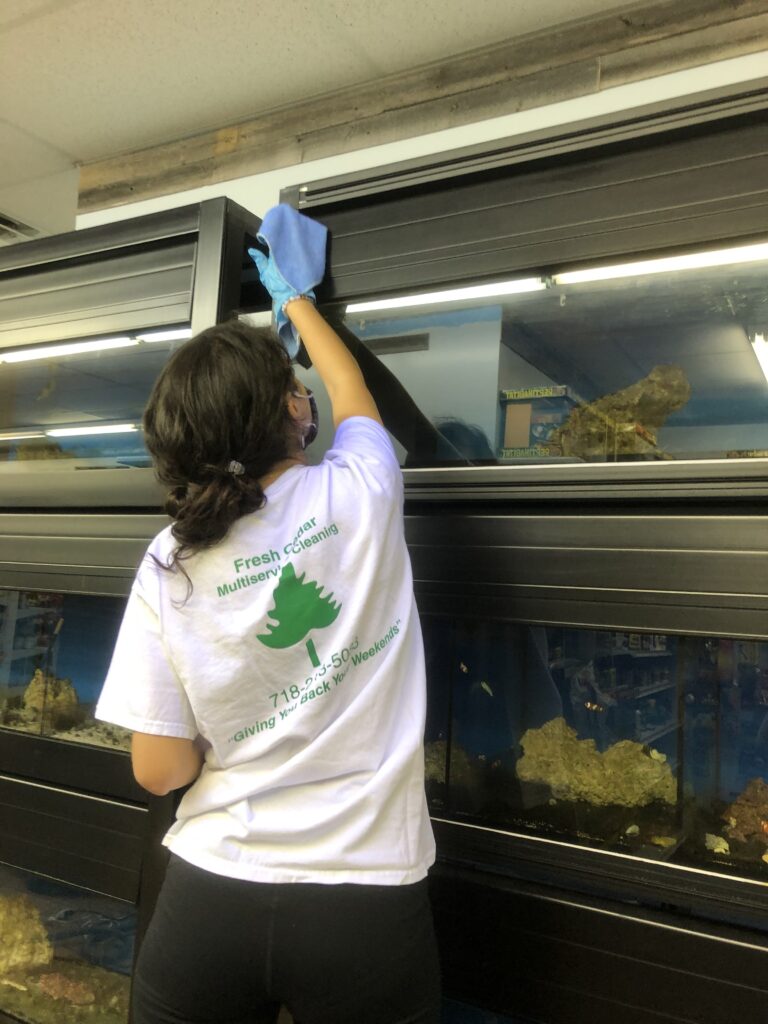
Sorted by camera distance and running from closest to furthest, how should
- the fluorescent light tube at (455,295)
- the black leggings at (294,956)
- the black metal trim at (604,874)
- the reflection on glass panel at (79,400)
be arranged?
the black leggings at (294,956)
the black metal trim at (604,874)
the fluorescent light tube at (455,295)
the reflection on glass panel at (79,400)

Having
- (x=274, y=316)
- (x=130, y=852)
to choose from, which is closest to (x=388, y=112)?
(x=274, y=316)

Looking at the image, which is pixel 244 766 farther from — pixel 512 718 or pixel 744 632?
pixel 744 632

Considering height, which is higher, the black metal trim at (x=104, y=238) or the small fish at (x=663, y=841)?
the black metal trim at (x=104, y=238)

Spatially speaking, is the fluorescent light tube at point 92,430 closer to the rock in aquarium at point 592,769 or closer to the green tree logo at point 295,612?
the green tree logo at point 295,612

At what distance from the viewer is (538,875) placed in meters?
1.09

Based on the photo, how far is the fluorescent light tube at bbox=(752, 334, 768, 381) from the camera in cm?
110

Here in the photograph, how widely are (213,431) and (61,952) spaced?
1.31 metres

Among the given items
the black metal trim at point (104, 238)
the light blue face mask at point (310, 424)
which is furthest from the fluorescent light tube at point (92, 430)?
the light blue face mask at point (310, 424)

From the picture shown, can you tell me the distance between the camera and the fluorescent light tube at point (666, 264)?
1062 mm

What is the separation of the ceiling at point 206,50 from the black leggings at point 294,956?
1516 millimetres

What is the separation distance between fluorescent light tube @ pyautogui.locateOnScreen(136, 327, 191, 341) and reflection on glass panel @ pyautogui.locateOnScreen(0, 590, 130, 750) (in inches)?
20.4

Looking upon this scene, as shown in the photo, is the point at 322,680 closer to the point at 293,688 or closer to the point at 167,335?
the point at 293,688

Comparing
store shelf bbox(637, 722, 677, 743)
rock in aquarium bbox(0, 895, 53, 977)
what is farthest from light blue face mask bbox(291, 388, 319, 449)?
rock in aquarium bbox(0, 895, 53, 977)

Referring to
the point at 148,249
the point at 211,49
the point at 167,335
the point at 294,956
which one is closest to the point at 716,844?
the point at 294,956
